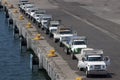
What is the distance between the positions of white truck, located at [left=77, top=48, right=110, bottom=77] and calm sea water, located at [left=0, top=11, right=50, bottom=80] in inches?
313

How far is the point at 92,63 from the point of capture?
48344mm

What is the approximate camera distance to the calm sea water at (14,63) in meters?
58.0

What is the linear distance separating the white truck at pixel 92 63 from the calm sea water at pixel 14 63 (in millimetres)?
7954

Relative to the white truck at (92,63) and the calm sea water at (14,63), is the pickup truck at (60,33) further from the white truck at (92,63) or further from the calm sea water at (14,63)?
the white truck at (92,63)

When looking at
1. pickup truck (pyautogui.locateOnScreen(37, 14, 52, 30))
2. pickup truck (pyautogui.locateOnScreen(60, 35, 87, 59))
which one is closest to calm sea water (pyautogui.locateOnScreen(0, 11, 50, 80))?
pickup truck (pyautogui.locateOnScreen(60, 35, 87, 59))

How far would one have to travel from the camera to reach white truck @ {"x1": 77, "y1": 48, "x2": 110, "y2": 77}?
1887 inches

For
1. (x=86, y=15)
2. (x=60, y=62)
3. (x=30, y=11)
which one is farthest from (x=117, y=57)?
(x=86, y=15)

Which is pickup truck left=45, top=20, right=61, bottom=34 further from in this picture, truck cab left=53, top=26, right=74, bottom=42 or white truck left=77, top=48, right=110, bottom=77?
white truck left=77, top=48, right=110, bottom=77

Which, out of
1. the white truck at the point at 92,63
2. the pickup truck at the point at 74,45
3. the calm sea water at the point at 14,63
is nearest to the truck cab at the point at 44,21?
the calm sea water at the point at 14,63

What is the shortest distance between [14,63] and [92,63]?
1905 cm

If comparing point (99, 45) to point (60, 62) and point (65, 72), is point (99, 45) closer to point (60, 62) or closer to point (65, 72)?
point (60, 62)

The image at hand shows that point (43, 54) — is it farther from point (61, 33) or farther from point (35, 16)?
point (35, 16)

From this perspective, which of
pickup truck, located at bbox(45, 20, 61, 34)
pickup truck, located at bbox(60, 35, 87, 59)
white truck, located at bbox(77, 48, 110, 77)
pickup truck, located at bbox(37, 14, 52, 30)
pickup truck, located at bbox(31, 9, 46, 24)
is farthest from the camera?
pickup truck, located at bbox(31, 9, 46, 24)

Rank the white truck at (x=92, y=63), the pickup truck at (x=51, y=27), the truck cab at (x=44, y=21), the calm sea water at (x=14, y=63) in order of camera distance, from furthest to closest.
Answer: the truck cab at (x=44, y=21), the pickup truck at (x=51, y=27), the calm sea water at (x=14, y=63), the white truck at (x=92, y=63)
